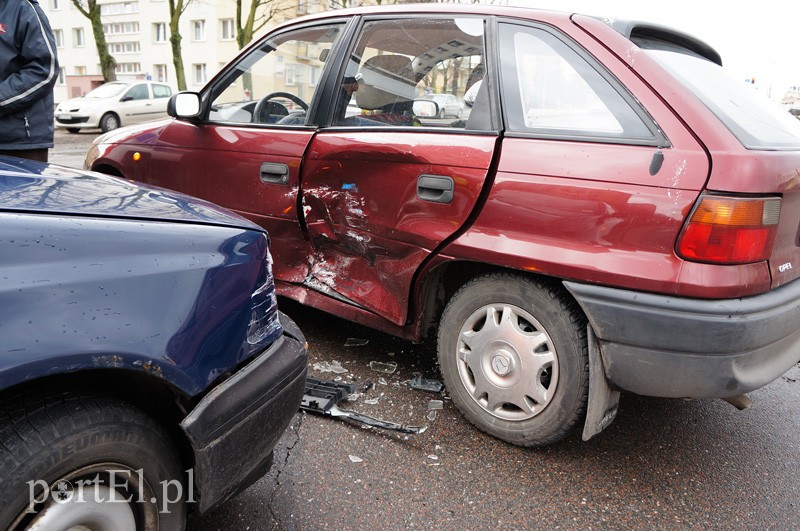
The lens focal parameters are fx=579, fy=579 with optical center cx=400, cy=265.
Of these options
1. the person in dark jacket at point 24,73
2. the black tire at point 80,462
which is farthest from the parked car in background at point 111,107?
the black tire at point 80,462

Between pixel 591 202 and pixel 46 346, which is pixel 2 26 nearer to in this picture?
pixel 46 346

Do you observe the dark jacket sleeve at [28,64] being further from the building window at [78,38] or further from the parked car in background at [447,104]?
the building window at [78,38]

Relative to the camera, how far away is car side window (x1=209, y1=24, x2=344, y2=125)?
3.30 meters

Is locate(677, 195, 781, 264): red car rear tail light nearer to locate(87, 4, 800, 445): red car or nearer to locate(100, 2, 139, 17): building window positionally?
locate(87, 4, 800, 445): red car

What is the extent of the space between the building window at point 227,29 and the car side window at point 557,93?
45237 mm

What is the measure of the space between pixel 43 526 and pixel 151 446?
0.89 ft

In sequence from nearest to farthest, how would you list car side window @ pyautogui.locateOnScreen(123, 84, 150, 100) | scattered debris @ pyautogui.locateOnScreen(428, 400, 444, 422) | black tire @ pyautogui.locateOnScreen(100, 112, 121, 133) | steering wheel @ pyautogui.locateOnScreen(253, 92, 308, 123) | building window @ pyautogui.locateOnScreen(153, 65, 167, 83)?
A: scattered debris @ pyautogui.locateOnScreen(428, 400, 444, 422) < steering wheel @ pyautogui.locateOnScreen(253, 92, 308, 123) < black tire @ pyautogui.locateOnScreen(100, 112, 121, 133) < car side window @ pyautogui.locateOnScreen(123, 84, 150, 100) < building window @ pyautogui.locateOnScreen(153, 65, 167, 83)

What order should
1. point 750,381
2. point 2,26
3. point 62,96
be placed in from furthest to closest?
point 62,96 < point 2,26 < point 750,381

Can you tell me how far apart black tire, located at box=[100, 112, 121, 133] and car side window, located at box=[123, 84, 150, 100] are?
72cm

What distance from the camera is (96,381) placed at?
1.42 m

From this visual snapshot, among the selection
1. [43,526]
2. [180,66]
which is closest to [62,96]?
[180,66]

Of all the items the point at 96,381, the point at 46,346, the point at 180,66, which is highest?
the point at 46,346

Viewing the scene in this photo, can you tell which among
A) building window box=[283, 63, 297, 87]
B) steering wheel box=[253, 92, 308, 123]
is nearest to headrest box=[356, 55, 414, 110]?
steering wheel box=[253, 92, 308, 123]

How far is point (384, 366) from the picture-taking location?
129 inches
